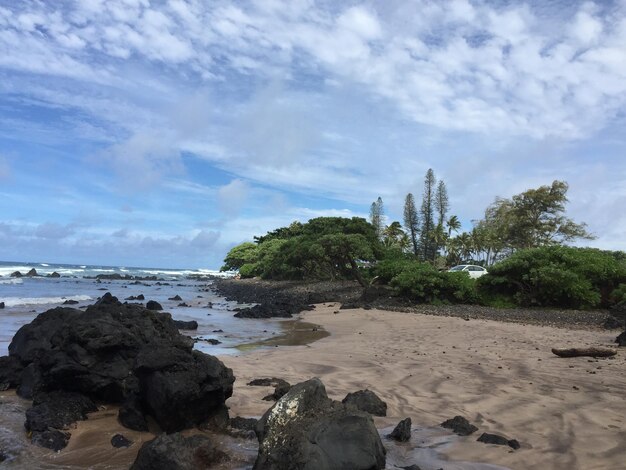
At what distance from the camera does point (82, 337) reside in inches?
237

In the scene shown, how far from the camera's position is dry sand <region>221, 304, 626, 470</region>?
14.6 ft

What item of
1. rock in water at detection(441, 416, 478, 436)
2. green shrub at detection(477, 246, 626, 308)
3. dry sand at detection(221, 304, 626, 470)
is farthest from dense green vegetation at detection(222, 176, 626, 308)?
rock in water at detection(441, 416, 478, 436)

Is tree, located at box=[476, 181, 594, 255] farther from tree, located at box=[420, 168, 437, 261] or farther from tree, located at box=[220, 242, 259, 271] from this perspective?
tree, located at box=[220, 242, 259, 271]

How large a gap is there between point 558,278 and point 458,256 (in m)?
55.4

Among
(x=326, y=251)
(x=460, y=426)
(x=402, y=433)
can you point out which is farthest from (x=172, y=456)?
(x=326, y=251)

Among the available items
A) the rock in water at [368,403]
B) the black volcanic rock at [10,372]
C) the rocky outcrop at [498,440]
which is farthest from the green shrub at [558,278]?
the black volcanic rock at [10,372]

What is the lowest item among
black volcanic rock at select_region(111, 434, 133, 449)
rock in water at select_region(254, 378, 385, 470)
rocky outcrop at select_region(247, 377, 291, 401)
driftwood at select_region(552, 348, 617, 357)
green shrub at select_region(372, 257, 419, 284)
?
black volcanic rock at select_region(111, 434, 133, 449)

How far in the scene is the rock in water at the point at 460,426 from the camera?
193 inches

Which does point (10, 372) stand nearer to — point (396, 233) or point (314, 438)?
point (314, 438)

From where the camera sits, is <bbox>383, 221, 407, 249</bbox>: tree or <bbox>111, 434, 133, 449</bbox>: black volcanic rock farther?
<bbox>383, 221, 407, 249</bbox>: tree

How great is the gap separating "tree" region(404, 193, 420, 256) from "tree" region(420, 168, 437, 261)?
87cm

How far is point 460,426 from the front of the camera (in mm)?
4988

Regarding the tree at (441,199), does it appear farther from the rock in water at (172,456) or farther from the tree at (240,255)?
the rock in water at (172,456)

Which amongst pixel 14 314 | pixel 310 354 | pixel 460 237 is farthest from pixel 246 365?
pixel 460 237
